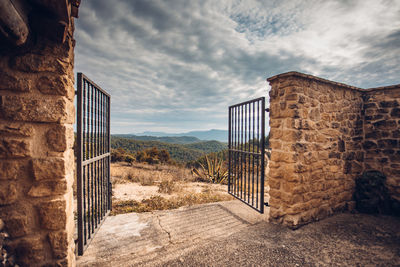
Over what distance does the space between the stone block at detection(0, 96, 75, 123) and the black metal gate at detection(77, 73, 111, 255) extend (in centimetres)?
56

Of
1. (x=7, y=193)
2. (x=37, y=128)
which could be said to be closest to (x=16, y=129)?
(x=37, y=128)

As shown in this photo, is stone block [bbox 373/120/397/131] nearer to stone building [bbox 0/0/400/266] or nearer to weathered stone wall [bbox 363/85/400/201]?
weathered stone wall [bbox 363/85/400/201]

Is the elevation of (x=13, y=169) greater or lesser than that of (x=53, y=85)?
lesser

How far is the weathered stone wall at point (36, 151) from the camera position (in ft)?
4.81

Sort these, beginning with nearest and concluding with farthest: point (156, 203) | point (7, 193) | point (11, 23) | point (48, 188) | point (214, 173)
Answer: point (11, 23) < point (7, 193) < point (48, 188) < point (156, 203) < point (214, 173)

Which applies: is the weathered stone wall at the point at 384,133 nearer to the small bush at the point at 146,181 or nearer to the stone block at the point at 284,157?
the stone block at the point at 284,157

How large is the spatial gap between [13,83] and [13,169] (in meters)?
0.70

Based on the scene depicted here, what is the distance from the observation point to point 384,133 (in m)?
3.56

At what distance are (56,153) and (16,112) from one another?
1.42ft

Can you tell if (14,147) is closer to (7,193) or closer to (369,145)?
(7,193)

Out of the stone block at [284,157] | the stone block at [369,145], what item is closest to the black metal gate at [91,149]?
the stone block at [284,157]

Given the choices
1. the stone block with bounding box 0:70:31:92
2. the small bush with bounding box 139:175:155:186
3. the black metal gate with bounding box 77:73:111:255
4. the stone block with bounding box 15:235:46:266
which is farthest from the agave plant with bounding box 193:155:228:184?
the stone block with bounding box 0:70:31:92

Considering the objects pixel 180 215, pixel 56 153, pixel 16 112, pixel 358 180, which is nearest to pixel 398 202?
pixel 358 180

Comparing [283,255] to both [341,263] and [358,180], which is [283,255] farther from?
Result: [358,180]
